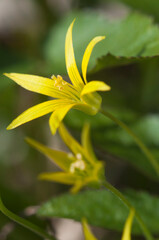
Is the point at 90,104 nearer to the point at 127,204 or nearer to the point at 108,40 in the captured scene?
the point at 127,204

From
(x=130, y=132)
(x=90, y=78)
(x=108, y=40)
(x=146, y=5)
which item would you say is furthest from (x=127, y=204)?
(x=90, y=78)

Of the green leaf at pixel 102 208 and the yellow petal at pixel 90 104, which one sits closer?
the yellow petal at pixel 90 104

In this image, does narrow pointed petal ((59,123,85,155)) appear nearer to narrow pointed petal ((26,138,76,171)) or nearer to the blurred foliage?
narrow pointed petal ((26,138,76,171))

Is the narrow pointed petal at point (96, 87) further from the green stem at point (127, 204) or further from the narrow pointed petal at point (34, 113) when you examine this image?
the green stem at point (127, 204)

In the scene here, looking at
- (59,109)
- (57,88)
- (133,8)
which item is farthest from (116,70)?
(59,109)

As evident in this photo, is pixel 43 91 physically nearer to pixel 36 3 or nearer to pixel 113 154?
pixel 113 154

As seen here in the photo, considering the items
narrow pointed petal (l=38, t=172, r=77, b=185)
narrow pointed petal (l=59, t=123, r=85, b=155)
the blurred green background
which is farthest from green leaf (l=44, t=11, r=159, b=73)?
narrow pointed petal (l=38, t=172, r=77, b=185)

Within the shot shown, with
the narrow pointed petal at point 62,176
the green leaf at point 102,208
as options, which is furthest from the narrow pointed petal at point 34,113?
the green leaf at point 102,208
